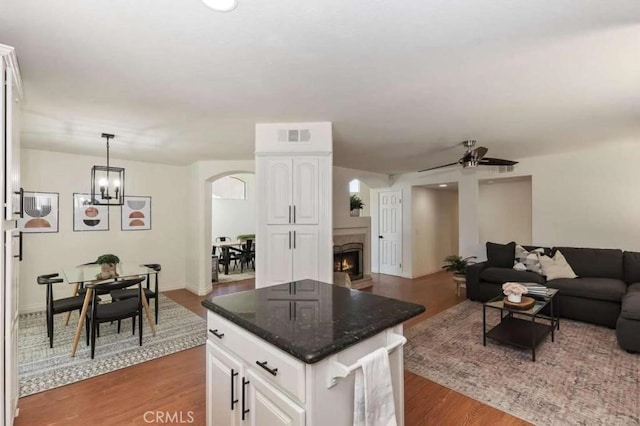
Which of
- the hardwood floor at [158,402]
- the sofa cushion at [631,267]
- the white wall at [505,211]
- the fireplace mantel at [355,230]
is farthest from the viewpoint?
the white wall at [505,211]

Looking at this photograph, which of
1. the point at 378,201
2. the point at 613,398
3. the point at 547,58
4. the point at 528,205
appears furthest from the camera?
the point at 378,201

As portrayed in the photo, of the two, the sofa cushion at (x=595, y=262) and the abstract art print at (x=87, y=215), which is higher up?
the abstract art print at (x=87, y=215)

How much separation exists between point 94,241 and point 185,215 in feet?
4.99

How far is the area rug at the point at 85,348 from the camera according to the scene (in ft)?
8.75

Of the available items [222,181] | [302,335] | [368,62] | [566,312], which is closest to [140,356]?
[302,335]

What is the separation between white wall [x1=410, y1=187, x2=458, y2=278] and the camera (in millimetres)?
6984

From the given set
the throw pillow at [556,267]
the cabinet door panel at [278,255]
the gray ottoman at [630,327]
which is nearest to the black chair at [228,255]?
the cabinet door panel at [278,255]

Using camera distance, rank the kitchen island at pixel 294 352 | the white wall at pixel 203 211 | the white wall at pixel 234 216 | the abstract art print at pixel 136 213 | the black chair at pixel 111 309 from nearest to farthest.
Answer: the kitchen island at pixel 294 352 < the black chair at pixel 111 309 < the abstract art print at pixel 136 213 < the white wall at pixel 203 211 < the white wall at pixel 234 216

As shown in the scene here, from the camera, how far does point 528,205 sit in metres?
6.33

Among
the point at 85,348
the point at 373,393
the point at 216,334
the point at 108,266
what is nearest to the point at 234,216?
the point at 108,266

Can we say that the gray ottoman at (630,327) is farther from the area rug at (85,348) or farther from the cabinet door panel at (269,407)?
the area rug at (85,348)

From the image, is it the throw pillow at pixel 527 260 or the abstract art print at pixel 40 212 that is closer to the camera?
the abstract art print at pixel 40 212

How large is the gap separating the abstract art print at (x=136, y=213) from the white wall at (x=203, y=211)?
2.54 feet

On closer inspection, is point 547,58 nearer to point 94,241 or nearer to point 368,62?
point 368,62
